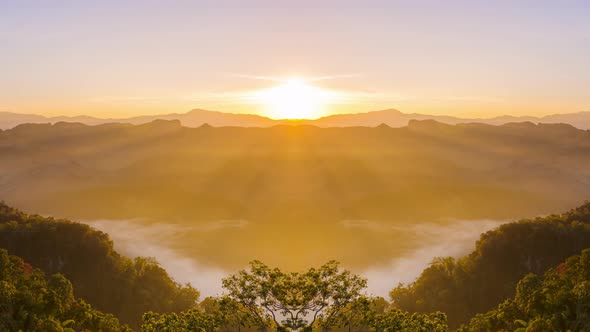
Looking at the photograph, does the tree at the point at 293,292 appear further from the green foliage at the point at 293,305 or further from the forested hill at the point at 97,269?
the forested hill at the point at 97,269

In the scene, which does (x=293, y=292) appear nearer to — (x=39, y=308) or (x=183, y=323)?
(x=183, y=323)

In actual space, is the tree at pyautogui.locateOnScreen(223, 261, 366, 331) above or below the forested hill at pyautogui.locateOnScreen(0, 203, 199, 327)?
above

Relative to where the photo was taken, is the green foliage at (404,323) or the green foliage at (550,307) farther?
the green foliage at (550,307)

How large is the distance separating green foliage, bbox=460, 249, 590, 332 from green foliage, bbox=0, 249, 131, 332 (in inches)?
1108

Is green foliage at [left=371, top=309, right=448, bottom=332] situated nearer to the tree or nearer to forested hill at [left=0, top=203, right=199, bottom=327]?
the tree

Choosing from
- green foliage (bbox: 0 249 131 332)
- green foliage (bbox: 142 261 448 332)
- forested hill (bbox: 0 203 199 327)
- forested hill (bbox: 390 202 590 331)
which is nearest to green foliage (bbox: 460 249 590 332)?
green foliage (bbox: 142 261 448 332)

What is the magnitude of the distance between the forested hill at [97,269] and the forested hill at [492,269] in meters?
32.4

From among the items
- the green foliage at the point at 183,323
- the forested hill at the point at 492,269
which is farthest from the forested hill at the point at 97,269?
the green foliage at the point at 183,323

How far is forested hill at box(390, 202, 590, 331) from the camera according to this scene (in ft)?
234

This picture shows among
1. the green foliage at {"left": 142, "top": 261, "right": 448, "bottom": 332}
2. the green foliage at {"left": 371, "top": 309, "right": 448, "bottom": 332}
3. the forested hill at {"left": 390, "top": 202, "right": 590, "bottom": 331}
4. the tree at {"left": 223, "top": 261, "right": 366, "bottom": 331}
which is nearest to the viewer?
Result: the tree at {"left": 223, "top": 261, "right": 366, "bottom": 331}

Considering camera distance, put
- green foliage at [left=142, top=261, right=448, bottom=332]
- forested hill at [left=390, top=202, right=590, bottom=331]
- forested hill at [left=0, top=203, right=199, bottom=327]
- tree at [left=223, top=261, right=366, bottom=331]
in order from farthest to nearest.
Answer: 1. forested hill at [left=0, top=203, right=199, bottom=327]
2. forested hill at [left=390, top=202, right=590, bottom=331]
3. green foliage at [left=142, top=261, right=448, bottom=332]
4. tree at [left=223, top=261, right=366, bottom=331]

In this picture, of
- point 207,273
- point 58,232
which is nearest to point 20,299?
point 58,232

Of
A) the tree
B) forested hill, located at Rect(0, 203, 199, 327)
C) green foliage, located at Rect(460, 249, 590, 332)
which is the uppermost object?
the tree

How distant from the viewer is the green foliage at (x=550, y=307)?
31.7 metres
